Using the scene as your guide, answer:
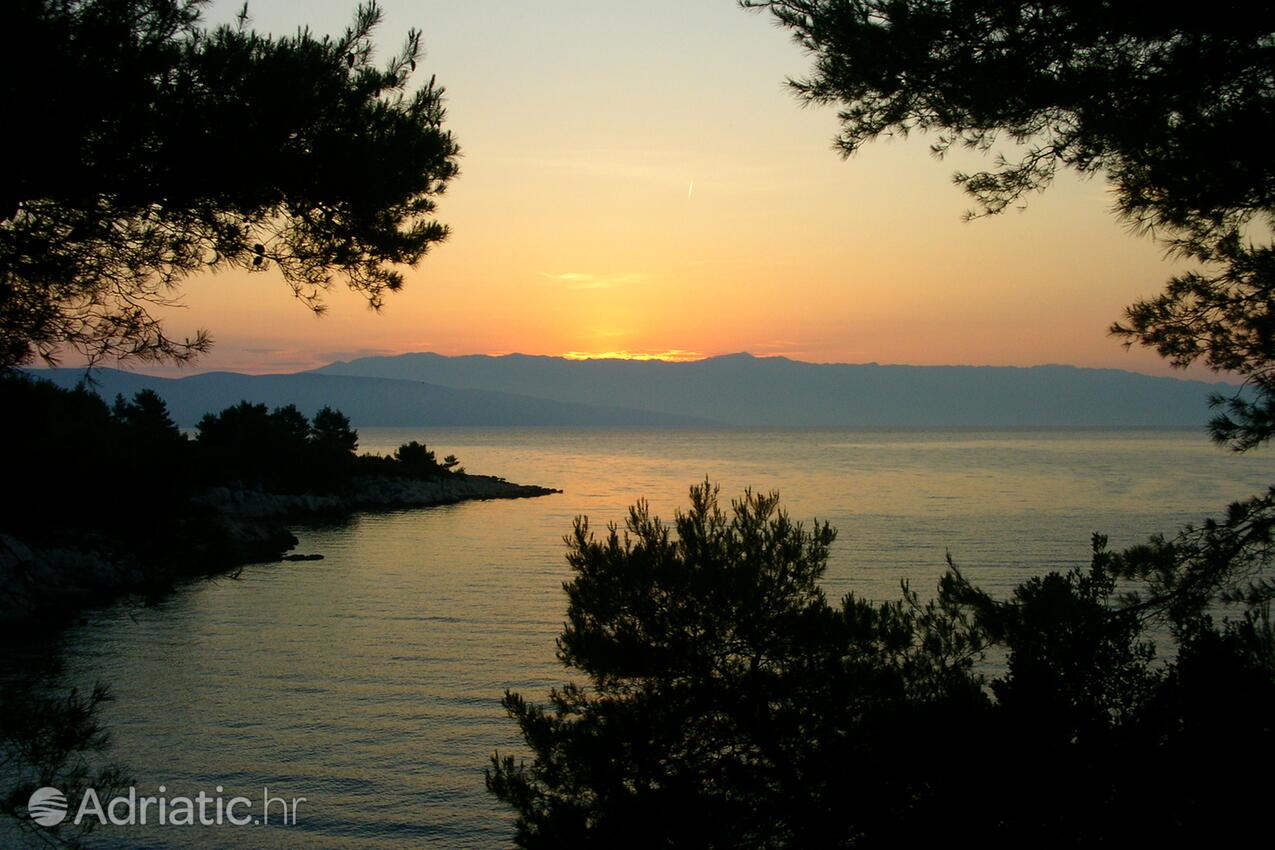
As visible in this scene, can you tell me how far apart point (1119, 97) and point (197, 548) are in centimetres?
712

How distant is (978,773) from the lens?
230 inches

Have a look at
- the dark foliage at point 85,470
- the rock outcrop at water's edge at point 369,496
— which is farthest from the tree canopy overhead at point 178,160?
the rock outcrop at water's edge at point 369,496

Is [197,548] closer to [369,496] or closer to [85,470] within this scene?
[85,470]

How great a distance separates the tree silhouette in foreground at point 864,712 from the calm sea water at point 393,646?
3627mm

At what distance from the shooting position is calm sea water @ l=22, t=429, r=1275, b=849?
457 inches

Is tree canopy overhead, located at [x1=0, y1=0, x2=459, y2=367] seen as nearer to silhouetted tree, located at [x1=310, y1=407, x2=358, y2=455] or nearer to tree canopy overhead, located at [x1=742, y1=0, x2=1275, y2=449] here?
tree canopy overhead, located at [x1=742, y1=0, x2=1275, y2=449]

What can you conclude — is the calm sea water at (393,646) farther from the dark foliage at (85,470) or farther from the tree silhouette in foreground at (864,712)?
the tree silhouette in foreground at (864,712)

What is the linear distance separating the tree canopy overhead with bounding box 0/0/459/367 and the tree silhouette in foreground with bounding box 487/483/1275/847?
3118 mm

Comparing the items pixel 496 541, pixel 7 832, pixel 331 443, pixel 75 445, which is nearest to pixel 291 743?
pixel 7 832

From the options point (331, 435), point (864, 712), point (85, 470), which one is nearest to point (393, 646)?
point (85, 470)

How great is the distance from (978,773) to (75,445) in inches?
271

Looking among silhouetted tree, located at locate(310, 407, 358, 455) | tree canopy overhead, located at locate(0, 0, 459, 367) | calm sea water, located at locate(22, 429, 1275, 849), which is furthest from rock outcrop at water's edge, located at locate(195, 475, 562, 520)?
tree canopy overhead, located at locate(0, 0, 459, 367)

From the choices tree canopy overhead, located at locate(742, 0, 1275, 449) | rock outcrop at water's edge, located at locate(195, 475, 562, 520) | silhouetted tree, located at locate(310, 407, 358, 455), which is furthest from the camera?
silhouetted tree, located at locate(310, 407, 358, 455)

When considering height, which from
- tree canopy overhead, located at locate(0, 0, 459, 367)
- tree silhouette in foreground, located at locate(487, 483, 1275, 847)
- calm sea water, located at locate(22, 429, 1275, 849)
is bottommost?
calm sea water, located at locate(22, 429, 1275, 849)
